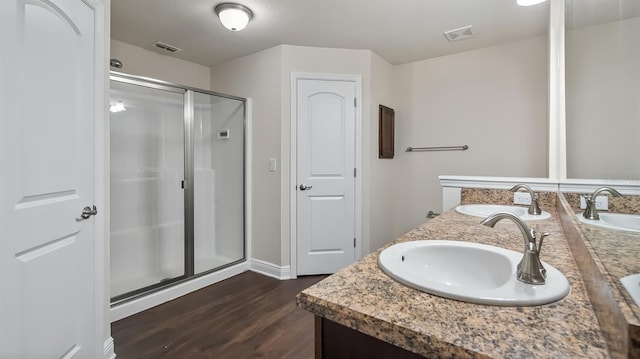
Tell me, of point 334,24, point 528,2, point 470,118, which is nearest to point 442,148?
point 470,118

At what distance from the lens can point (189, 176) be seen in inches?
104

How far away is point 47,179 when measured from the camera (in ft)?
3.84

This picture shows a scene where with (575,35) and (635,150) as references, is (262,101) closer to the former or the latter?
(575,35)

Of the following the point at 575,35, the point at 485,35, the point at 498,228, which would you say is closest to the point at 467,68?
the point at 485,35

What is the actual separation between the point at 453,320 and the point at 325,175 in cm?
237

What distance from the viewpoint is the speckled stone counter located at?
0.35 metres

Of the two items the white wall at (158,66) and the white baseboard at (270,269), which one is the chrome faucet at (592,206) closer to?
the white baseboard at (270,269)

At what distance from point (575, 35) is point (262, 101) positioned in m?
2.38

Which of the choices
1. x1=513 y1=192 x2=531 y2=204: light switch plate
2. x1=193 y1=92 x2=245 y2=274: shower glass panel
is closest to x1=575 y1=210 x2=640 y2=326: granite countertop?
x1=513 y1=192 x2=531 y2=204: light switch plate

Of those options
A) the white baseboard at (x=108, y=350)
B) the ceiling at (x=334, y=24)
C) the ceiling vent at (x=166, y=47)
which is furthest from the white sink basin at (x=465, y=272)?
the ceiling vent at (x=166, y=47)

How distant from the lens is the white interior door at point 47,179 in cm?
100

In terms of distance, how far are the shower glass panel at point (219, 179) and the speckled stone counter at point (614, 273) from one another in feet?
9.19

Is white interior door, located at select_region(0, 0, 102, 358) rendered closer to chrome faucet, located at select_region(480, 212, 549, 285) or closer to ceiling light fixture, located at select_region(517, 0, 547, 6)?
chrome faucet, located at select_region(480, 212, 549, 285)

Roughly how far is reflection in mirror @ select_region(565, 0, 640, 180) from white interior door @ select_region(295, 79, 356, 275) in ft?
5.78
